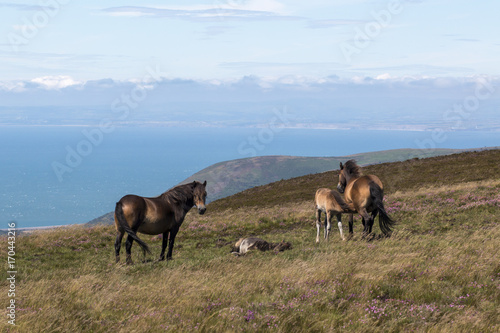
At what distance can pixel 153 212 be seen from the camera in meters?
13.4

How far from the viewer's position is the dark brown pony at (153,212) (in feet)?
42.4

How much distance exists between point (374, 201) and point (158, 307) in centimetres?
985

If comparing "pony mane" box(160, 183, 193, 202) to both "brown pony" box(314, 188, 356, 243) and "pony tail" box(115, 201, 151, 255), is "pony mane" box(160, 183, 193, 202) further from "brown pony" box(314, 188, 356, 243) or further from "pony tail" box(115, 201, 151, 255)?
"brown pony" box(314, 188, 356, 243)

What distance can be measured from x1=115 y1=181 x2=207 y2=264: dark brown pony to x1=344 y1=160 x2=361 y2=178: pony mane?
21.3 feet

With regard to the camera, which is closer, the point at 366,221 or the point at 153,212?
the point at 153,212

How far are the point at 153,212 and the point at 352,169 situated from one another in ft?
27.7

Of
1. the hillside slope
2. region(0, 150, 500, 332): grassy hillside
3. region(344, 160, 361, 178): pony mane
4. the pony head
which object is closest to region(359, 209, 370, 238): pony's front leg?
region(0, 150, 500, 332): grassy hillside

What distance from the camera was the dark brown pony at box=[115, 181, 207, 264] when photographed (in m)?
12.9

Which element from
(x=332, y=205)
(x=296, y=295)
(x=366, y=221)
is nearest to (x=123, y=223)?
(x=296, y=295)

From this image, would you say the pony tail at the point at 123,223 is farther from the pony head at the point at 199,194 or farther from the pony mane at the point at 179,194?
the pony head at the point at 199,194

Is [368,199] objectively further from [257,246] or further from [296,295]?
[296,295]

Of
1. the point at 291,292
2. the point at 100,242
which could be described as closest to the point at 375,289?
the point at 291,292

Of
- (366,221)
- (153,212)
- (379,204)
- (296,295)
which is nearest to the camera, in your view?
(296,295)

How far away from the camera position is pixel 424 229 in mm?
18531
